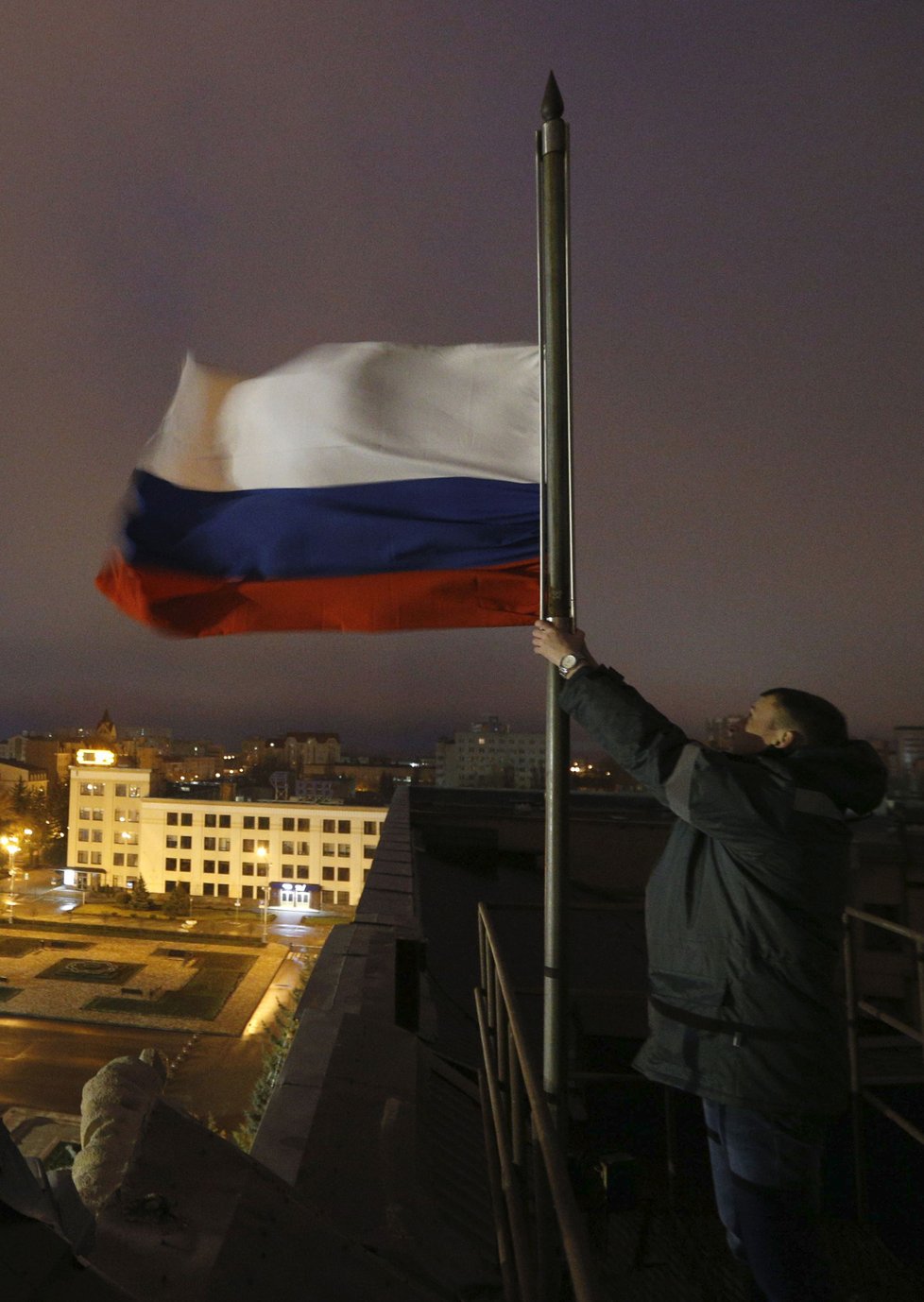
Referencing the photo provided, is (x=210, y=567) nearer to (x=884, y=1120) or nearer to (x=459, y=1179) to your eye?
(x=459, y=1179)

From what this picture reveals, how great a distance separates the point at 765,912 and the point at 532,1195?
3.62 feet

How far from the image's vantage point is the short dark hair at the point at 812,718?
2232 millimetres

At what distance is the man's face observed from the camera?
7.57ft

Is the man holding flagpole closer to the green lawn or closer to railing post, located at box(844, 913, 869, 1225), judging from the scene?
railing post, located at box(844, 913, 869, 1225)

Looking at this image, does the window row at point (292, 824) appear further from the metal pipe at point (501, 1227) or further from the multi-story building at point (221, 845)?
the metal pipe at point (501, 1227)

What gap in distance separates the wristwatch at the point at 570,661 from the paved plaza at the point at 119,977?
33.8 meters

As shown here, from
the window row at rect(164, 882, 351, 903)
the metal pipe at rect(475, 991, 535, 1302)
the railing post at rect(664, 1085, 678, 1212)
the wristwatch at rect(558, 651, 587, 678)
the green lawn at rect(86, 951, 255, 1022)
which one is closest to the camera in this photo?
the metal pipe at rect(475, 991, 535, 1302)

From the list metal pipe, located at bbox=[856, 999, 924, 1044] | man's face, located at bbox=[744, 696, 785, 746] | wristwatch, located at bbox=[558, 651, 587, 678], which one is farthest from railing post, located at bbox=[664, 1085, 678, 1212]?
wristwatch, located at bbox=[558, 651, 587, 678]

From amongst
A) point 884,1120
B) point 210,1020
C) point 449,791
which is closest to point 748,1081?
point 884,1120

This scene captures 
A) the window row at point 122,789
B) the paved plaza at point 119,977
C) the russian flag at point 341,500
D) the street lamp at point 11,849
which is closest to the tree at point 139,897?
the paved plaza at point 119,977

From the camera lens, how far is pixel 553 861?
255 cm

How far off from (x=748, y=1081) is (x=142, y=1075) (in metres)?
1.63

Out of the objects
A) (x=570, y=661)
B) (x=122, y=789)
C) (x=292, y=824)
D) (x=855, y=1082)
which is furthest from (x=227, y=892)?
(x=570, y=661)

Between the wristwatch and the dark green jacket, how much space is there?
34cm
